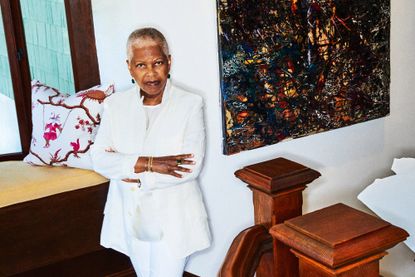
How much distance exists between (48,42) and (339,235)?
1.65m

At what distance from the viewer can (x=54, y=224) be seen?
202 centimetres

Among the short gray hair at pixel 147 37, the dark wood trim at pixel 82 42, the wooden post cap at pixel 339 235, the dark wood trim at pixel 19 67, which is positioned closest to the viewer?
the wooden post cap at pixel 339 235

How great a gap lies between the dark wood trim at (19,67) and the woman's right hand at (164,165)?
2.49 feet

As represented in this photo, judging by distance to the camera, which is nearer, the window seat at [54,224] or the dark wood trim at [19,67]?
the window seat at [54,224]

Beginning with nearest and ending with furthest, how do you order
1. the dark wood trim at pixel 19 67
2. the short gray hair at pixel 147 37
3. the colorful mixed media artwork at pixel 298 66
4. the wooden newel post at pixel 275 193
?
1. the wooden newel post at pixel 275 193
2. the short gray hair at pixel 147 37
3. the colorful mixed media artwork at pixel 298 66
4. the dark wood trim at pixel 19 67

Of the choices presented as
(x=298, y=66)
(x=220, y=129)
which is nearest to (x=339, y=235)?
(x=220, y=129)

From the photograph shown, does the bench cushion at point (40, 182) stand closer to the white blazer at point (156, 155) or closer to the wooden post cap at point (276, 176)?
the white blazer at point (156, 155)

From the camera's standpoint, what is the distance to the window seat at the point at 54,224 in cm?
196

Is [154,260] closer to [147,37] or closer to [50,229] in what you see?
[50,229]

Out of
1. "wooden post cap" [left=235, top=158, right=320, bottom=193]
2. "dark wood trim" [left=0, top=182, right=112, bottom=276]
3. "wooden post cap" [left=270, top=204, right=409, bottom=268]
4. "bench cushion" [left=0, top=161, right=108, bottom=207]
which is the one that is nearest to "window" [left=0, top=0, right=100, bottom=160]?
"bench cushion" [left=0, top=161, right=108, bottom=207]

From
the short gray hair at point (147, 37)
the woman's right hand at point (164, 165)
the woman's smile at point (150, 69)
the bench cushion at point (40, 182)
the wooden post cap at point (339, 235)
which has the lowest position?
the bench cushion at point (40, 182)

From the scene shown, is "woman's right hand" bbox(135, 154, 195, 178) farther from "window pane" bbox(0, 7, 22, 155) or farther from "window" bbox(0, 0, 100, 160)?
"window pane" bbox(0, 7, 22, 155)

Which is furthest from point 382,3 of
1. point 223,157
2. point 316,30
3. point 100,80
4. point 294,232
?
point 294,232

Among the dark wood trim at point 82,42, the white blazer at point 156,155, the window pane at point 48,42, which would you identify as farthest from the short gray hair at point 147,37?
the window pane at point 48,42
